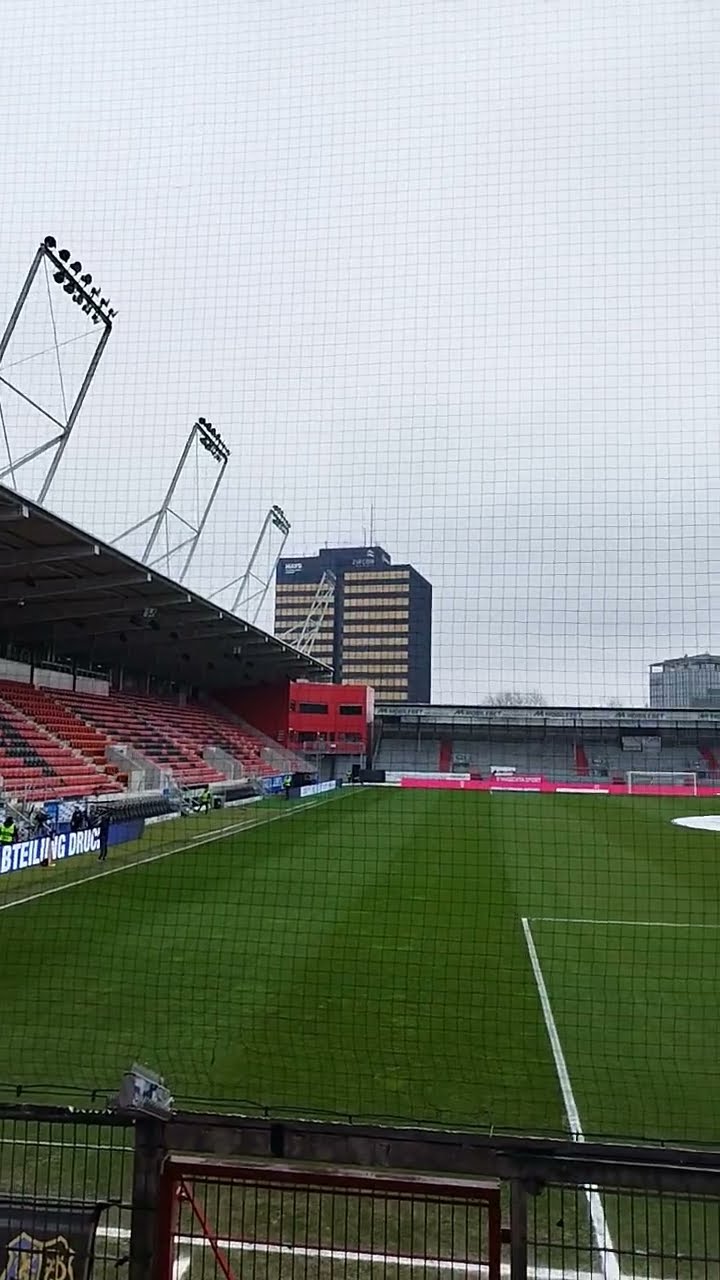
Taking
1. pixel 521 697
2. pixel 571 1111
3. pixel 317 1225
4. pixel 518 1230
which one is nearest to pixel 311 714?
pixel 521 697

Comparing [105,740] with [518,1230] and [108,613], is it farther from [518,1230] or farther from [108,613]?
[518,1230]

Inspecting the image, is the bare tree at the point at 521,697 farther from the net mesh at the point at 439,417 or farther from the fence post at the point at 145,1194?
the fence post at the point at 145,1194

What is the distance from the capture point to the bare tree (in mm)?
6613

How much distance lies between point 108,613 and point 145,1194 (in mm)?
20226

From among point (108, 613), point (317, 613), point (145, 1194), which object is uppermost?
point (108, 613)

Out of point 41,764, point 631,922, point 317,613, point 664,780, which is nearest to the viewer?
point 631,922

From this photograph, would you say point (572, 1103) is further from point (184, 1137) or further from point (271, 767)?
point (271, 767)

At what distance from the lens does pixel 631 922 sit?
10.4 metres

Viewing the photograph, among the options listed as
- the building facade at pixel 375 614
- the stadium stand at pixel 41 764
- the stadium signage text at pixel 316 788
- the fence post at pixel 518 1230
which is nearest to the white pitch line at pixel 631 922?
the building facade at pixel 375 614

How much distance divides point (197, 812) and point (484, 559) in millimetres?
17356

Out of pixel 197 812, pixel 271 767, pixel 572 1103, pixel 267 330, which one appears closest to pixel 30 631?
pixel 197 812

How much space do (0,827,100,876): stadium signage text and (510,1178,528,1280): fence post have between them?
11.1 meters

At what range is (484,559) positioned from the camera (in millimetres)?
6090

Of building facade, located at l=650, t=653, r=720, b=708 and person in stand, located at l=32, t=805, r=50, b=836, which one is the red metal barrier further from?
person in stand, located at l=32, t=805, r=50, b=836
